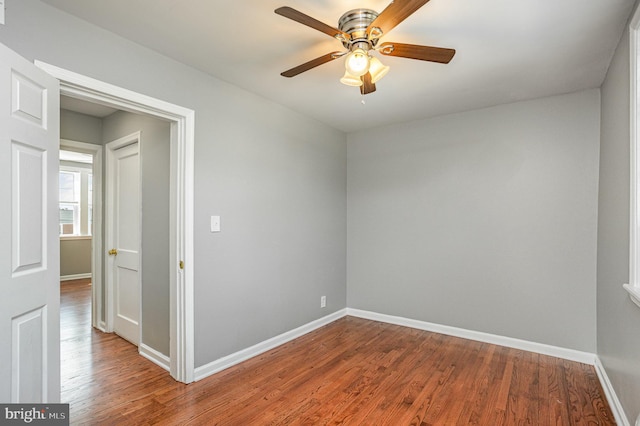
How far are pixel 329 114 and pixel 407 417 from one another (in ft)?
9.44

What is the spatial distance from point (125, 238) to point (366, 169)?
2.86m

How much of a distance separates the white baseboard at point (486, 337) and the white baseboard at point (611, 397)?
20 centimetres

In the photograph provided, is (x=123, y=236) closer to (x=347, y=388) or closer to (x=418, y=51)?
(x=347, y=388)

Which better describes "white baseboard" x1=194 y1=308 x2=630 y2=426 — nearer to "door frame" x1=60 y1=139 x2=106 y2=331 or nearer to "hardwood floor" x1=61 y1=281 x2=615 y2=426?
"hardwood floor" x1=61 y1=281 x2=615 y2=426

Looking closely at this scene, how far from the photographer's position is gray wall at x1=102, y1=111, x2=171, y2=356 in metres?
2.80

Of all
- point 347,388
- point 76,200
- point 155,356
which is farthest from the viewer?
point 76,200

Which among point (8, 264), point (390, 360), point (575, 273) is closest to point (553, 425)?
point (390, 360)

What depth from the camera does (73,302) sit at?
4.88 metres

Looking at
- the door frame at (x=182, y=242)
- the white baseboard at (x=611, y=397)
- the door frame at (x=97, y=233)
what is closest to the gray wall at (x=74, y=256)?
the door frame at (x=97, y=233)

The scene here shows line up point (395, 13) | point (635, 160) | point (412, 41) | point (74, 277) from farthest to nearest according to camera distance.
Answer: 1. point (74, 277)
2. point (412, 41)
3. point (635, 160)
4. point (395, 13)

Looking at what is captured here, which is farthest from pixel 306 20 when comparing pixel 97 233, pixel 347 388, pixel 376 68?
pixel 97 233

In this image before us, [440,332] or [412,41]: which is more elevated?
[412,41]

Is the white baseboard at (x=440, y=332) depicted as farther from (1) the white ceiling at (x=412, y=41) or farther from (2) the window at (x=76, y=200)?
(2) the window at (x=76, y=200)

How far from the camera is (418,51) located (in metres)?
1.80
